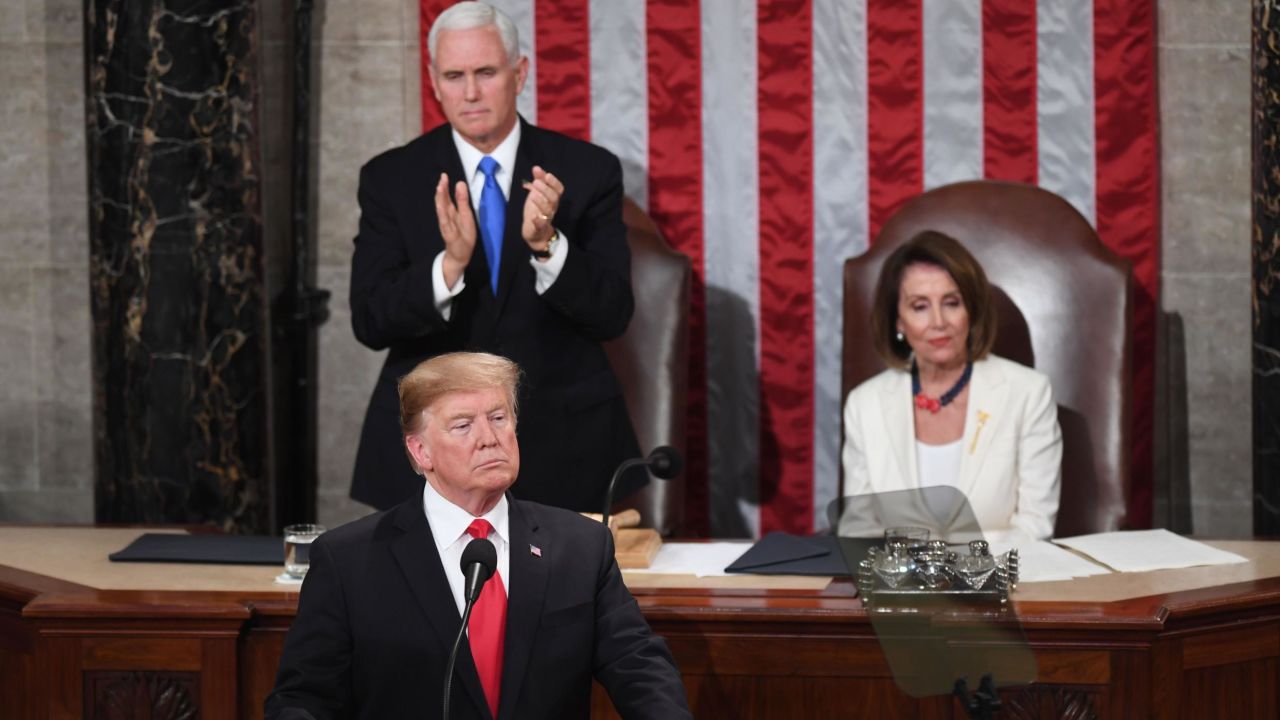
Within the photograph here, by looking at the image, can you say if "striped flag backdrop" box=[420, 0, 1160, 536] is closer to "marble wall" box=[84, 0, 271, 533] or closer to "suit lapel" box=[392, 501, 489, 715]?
"marble wall" box=[84, 0, 271, 533]

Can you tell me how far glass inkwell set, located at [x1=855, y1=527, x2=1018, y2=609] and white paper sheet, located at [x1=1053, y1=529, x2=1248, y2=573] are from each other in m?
0.52

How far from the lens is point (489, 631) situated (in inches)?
101

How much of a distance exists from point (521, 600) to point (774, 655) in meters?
0.68

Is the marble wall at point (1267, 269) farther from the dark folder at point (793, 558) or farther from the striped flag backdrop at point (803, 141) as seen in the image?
the dark folder at point (793, 558)

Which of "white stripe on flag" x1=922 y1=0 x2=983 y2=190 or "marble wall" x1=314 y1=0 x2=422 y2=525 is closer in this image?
"white stripe on flag" x1=922 y1=0 x2=983 y2=190

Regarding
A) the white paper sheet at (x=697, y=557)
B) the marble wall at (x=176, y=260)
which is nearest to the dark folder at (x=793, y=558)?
the white paper sheet at (x=697, y=557)

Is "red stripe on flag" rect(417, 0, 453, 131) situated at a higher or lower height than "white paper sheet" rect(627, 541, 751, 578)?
higher

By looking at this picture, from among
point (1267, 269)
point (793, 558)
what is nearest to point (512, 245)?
point (793, 558)

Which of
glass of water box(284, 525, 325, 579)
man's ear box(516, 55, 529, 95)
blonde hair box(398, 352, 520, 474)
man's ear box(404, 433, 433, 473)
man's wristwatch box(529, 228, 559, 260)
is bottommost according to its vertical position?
glass of water box(284, 525, 325, 579)

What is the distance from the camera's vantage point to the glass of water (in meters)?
3.28

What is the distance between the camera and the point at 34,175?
17.3ft

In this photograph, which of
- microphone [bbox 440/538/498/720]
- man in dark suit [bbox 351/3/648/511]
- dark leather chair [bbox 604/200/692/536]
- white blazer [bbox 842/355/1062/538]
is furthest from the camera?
dark leather chair [bbox 604/200/692/536]

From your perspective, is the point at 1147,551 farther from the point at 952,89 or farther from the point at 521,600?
the point at 952,89

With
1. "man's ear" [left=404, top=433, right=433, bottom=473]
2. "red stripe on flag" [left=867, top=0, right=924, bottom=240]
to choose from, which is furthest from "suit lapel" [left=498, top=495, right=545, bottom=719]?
"red stripe on flag" [left=867, top=0, right=924, bottom=240]
